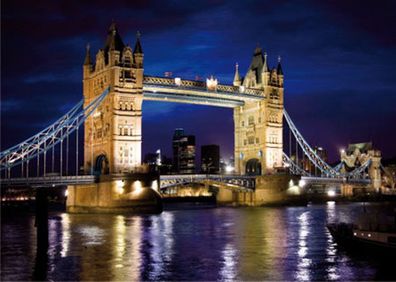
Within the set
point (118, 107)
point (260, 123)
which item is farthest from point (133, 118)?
point (260, 123)

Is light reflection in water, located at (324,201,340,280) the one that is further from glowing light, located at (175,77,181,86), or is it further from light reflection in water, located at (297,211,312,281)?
glowing light, located at (175,77,181,86)

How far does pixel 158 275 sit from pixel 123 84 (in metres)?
41.6

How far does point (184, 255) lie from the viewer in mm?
31719

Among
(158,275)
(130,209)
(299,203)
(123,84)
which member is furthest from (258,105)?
(158,275)

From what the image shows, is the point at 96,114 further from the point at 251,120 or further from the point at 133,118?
the point at 251,120

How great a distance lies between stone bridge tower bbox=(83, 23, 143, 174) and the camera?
64875 mm

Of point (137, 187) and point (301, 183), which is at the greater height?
point (301, 183)

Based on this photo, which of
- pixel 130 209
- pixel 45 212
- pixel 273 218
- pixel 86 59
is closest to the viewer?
pixel 45 212

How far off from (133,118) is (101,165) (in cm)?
720

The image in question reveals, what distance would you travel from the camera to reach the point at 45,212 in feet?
111

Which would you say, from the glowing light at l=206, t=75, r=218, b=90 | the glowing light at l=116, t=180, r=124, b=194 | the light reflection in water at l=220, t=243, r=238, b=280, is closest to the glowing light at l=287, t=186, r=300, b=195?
the glowing light at l=206, t=75, r=218, b=90

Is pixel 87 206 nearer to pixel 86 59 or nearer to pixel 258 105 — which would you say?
pixel 86 59

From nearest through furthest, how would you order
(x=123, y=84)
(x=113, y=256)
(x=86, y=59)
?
(x=113, y=256)
(x=123, y=84)
(x=86, y=59)

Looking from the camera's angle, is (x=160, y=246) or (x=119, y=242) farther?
(x=119, y=242)
